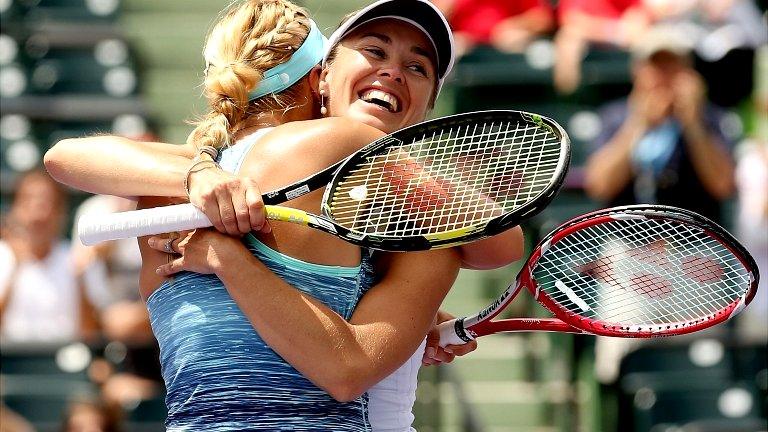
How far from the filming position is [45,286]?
6.09 metres

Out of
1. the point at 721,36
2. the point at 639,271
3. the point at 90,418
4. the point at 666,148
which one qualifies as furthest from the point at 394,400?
the point at 721,36

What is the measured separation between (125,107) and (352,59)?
5205 mm

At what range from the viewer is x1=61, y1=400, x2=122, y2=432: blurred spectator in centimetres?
537

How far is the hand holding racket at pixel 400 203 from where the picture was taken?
7.32 ft

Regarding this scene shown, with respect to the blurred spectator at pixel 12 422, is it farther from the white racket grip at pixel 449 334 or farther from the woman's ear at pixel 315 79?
the woman's ear at pixel 315 79

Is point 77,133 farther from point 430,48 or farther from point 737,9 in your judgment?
point 430,48

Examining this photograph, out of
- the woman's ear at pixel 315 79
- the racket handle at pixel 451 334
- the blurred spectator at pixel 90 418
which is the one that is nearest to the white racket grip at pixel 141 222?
the woman's ear at pixel 315 79

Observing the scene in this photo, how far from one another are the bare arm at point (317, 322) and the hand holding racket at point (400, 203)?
7 cm

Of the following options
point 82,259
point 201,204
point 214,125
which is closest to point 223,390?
point 201,204

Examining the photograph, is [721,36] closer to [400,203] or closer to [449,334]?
[449,334]

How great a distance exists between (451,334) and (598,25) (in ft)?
15.7

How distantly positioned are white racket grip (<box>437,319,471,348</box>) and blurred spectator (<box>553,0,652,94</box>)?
4432 mm

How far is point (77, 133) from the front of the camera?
7473 millimetres

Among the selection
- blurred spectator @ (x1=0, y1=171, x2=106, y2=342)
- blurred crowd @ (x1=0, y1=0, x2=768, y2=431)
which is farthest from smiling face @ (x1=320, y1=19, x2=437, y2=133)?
blurred spectator @ (x1=0, y1=171, x2=106, y2=342)
